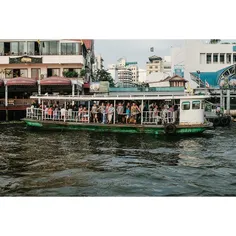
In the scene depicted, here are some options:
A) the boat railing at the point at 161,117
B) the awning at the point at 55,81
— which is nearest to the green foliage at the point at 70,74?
the awning at the point at 55,81

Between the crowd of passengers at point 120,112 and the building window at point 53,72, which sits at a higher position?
the building window at point 53,72

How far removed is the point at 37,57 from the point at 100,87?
5.34 meters

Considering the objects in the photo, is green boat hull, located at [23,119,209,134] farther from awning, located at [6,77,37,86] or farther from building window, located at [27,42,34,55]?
building window, located at [27,42,34,55]

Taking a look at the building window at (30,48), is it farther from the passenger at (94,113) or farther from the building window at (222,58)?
the building window at (222,58)

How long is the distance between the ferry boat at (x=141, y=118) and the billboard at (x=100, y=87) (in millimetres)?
5438

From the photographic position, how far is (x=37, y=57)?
83.4ft

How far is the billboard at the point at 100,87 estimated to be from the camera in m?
22.5

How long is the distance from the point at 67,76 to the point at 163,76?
13.8 meters

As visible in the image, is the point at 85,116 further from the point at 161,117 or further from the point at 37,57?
the point at 37,57

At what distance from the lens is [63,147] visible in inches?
466

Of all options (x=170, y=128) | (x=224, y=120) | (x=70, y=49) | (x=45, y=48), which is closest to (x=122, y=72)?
(x=70, y=49)

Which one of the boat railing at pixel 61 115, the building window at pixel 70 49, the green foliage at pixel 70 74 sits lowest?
the boat railing at pixel 61 115

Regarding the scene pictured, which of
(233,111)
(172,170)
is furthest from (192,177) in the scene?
(233,111)

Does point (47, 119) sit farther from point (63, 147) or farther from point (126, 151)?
point (126, 151)
